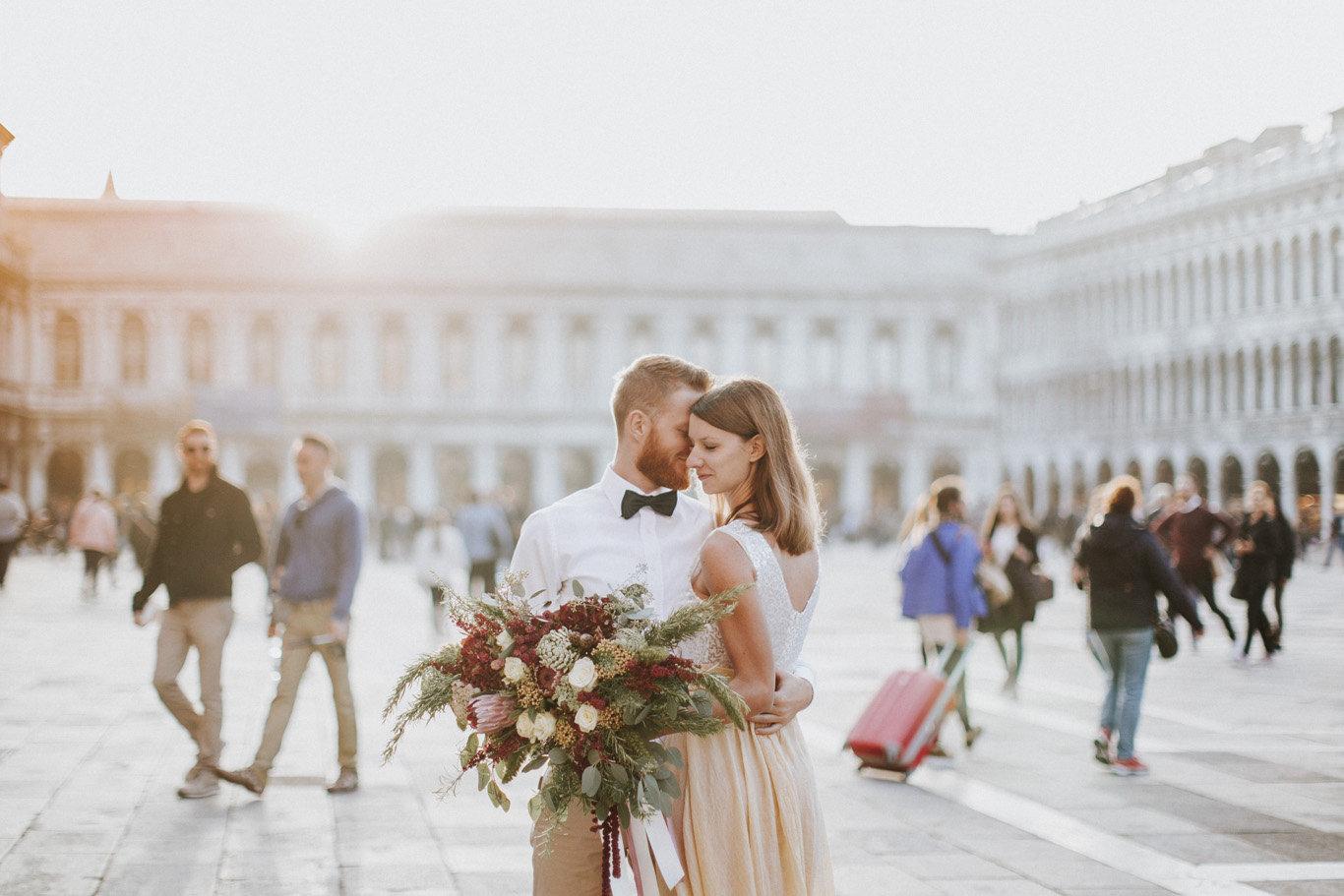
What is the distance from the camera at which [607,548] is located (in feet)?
10.3

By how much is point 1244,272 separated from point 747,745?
47825 mm

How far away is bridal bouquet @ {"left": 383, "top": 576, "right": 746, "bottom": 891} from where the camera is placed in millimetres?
2762

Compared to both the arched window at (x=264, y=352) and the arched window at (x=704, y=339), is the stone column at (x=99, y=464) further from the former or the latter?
the arched window at (x=704, y=339)

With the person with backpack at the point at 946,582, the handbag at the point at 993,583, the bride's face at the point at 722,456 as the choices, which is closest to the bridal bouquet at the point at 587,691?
the bride's face at the point at 722,456

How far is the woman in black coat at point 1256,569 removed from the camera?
480 inches

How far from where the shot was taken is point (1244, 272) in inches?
1844

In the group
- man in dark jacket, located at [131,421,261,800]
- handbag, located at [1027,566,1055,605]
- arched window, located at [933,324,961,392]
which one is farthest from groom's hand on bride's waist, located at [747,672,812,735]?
arched window, located at [933,324,961,392]

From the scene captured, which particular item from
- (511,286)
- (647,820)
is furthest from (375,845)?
(511,286)

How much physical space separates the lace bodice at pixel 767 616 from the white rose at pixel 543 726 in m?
0.35

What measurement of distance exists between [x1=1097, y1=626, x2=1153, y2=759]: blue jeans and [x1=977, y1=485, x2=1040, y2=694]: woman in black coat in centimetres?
193

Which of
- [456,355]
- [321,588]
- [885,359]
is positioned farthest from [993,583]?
[885,359]

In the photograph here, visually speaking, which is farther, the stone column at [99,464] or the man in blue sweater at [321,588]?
the stone column at [99,464]

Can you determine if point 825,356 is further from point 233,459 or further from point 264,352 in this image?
point 233,459

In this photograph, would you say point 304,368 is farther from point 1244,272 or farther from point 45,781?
point 45,781
